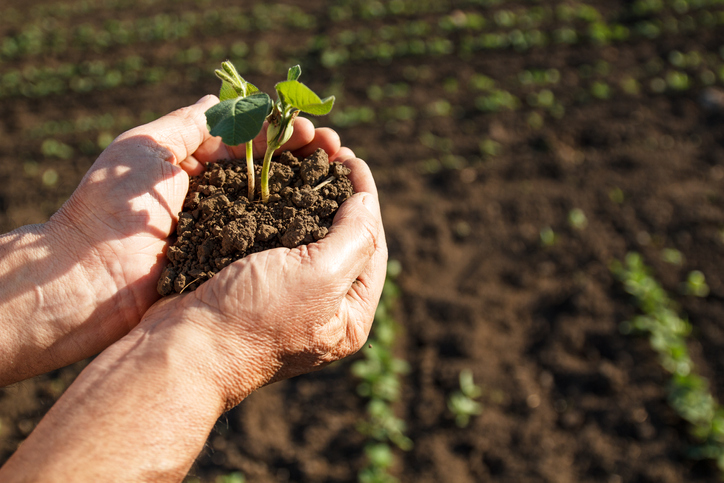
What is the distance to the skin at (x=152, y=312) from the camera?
5.14 ft

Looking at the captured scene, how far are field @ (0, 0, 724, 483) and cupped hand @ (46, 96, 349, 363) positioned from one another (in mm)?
1705

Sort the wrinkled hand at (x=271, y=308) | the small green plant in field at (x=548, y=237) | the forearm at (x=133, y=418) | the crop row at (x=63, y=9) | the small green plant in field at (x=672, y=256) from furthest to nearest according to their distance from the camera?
the crop row at (x=63, y=9) < the small green plant in field at (x=548, y=237) < the small green plant in field at (x=672, y=256) < the wrinkled hand at (x=271, y=308) < the forearm at (x=133, y=418)

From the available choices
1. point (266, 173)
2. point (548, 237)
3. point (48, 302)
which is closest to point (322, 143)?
point (266, 173)

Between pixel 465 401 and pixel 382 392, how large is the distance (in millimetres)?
619

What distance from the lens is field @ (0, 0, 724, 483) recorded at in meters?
3.45

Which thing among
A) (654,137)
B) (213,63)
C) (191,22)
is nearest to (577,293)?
(654,137)

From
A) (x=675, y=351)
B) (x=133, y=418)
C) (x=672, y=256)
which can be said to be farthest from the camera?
(x=672, y=256)

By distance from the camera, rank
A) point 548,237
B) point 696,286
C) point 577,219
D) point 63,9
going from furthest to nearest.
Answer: point 63,9, point 577,219, point 548,237, point 696,286

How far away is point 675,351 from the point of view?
3.72 metres

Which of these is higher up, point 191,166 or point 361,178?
point 191,166

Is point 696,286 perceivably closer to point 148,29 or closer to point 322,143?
point 322,143

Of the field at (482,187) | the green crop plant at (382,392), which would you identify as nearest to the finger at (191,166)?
the green crop plant at (382,392)

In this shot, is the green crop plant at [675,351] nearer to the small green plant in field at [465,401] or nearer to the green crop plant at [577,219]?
the green crop plant at [577,219]

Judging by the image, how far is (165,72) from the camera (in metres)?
7.12
